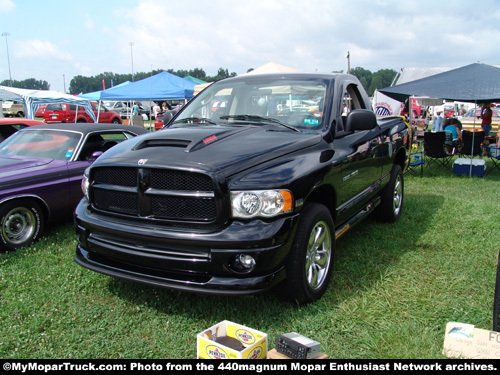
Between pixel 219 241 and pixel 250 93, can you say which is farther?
pixel 250 93

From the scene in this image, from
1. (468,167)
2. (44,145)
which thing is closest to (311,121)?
(44,145)

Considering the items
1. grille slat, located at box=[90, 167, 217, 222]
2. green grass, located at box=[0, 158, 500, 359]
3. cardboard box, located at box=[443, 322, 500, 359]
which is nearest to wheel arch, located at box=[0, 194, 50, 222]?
green grass, located at box=[0, 158, 500, 359]

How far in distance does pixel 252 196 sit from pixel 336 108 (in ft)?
5.46

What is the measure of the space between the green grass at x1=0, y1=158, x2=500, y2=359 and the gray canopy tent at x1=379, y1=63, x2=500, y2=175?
5912 millimetres

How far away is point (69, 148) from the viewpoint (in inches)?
224

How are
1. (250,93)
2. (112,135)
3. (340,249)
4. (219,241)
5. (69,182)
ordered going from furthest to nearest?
(112,135) < (69,182) < (340,249) < (250,93) < (219,241)

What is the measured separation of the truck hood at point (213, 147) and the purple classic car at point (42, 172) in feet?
6.70

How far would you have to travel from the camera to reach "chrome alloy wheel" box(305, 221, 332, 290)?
10.9ft

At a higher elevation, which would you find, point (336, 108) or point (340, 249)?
point (336, 108)

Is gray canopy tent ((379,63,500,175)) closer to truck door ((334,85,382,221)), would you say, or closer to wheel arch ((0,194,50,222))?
truck door ((334,85,382,221))

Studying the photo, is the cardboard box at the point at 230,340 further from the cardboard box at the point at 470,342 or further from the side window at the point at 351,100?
the side window at the point at 351,100

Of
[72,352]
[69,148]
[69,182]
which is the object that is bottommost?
[72,352]

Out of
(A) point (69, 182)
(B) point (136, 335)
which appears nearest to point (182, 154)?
(B) point (136, 335)

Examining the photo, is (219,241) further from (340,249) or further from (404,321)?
(340,249)
